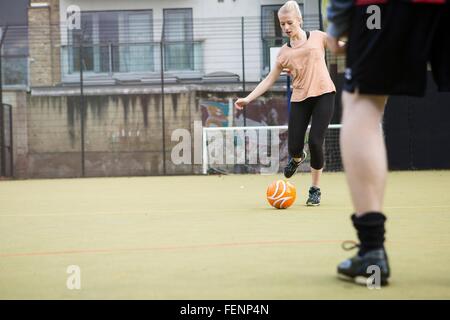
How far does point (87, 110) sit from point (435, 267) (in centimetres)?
1798

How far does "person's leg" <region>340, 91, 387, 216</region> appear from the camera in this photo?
3531 millimetres

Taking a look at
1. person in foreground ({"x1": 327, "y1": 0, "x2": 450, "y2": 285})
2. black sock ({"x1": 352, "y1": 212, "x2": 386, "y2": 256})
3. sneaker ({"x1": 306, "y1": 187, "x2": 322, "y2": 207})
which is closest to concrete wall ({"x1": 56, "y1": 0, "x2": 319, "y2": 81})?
sneaker ({"x1": 306, "y1": 187, "x2": 322, "y2": 207})

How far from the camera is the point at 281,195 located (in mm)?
7934

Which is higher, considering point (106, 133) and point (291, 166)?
point (106, 133)

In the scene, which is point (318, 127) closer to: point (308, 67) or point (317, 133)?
point (317, 133)

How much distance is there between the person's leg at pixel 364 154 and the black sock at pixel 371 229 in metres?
0.03

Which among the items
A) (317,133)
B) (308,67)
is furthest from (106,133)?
(317,133)

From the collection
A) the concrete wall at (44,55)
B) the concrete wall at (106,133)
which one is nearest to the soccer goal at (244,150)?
the concrete wall at (106,133)

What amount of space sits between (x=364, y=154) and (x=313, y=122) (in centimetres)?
504

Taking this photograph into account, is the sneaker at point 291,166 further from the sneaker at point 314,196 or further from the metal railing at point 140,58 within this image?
the metal railing at point 140,58

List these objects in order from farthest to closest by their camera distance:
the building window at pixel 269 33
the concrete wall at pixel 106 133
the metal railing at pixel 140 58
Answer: the metal railing at pixel 140 58 < the building window at pixel 269 33 < the concrete wall at pixel 106 133

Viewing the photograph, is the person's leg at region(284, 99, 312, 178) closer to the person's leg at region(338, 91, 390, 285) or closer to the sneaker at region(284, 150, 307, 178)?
the sneaker at region(284, 150, 307, 178)

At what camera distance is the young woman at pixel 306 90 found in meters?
8.49
